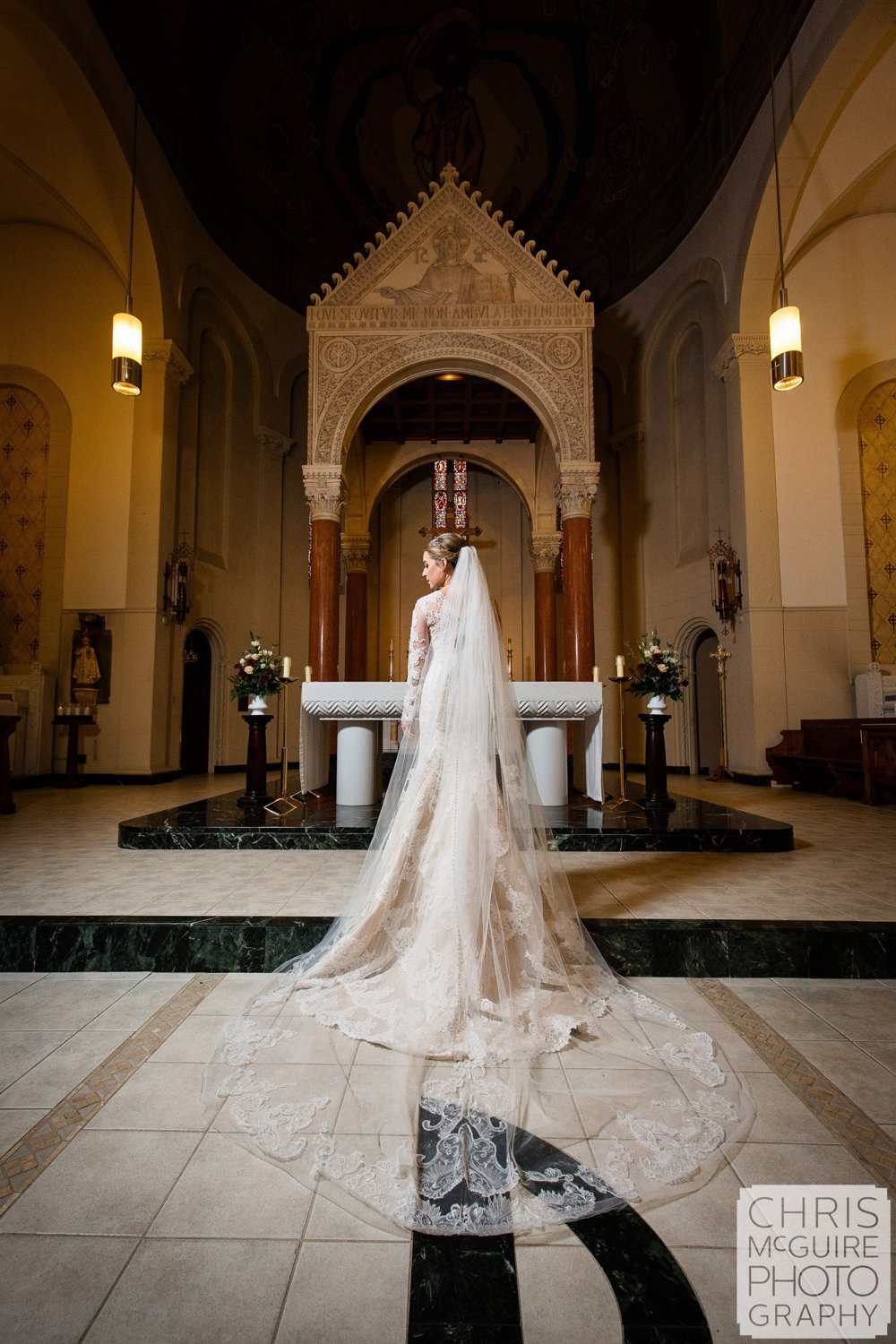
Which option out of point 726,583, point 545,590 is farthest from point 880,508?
point 545,590

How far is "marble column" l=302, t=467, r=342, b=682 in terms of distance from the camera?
376 inches

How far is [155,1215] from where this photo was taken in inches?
66.0

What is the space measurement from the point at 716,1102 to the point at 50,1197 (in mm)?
1916

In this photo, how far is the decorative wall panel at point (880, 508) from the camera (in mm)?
10102

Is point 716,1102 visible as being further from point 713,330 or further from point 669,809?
point 713,330

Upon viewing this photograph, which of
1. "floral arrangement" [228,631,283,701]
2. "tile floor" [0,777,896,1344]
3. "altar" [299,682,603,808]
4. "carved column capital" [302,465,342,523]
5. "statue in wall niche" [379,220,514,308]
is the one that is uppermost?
"statue in wall niche" [379,220,514,308]

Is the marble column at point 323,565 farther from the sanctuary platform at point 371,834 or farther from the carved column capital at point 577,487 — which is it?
the sanctuary platform at point 371,834

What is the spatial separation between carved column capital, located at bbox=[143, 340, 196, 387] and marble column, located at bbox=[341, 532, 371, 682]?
4.32m

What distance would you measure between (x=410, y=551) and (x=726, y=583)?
8635mm

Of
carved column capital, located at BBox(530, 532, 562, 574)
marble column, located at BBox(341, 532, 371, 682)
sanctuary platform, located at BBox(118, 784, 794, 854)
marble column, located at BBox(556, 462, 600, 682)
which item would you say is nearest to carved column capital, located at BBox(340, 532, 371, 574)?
marble column, located at BBox(341, 532, 371, 682)

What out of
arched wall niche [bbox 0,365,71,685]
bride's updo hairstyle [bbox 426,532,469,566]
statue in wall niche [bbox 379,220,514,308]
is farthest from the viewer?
arched wall niche [bbox 0,365,71,685]

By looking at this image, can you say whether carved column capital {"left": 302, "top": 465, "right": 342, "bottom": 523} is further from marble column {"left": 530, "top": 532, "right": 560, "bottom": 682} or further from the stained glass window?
the stained glass window

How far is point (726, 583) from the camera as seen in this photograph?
10297mm

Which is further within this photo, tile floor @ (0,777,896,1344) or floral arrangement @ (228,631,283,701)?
floral arrangement @ (228,631,283,701)
